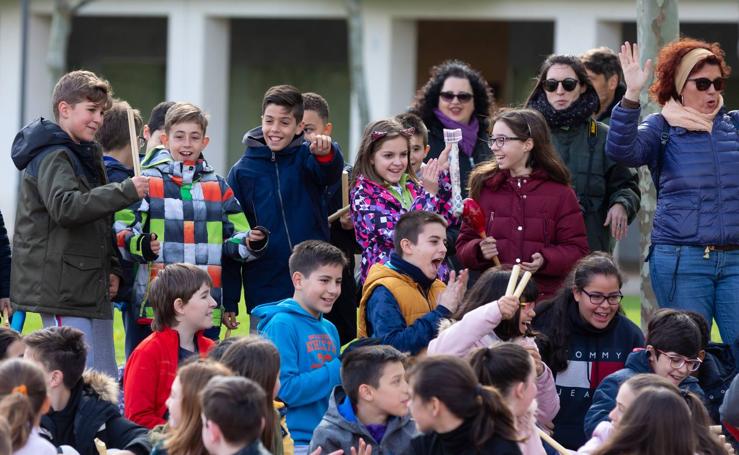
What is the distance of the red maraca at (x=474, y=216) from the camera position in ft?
24.8

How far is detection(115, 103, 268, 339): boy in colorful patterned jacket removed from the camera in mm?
7516

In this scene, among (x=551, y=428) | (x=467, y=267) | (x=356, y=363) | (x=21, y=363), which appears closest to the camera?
(x=21, y=363)

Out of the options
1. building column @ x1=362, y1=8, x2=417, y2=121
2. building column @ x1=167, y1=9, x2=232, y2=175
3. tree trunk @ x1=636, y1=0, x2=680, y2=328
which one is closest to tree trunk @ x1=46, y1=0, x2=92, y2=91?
building column @ x1=167, y1=9, x2=232, y2=175

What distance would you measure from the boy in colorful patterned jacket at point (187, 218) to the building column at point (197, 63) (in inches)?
613

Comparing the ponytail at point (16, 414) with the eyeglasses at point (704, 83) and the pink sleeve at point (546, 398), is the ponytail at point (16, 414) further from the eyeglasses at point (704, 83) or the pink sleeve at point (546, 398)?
the eyeglasses at point (704, 83)

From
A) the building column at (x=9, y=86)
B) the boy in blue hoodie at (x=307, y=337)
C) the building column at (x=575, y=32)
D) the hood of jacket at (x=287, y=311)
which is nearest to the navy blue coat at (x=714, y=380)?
the boy in blue hoodie at (x=307, y=337)

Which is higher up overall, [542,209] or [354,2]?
[354,2]

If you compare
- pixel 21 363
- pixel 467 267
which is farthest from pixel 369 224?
pixel 21 363

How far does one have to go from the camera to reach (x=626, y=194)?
8.12 meters

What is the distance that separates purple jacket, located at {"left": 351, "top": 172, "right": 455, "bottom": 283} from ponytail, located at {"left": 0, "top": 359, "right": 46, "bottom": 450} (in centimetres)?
273

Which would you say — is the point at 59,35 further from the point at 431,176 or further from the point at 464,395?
the point at 464,395

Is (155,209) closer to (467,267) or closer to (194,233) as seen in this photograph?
(194,233)

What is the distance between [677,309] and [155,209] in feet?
9.33

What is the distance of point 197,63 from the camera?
23.2 metres
